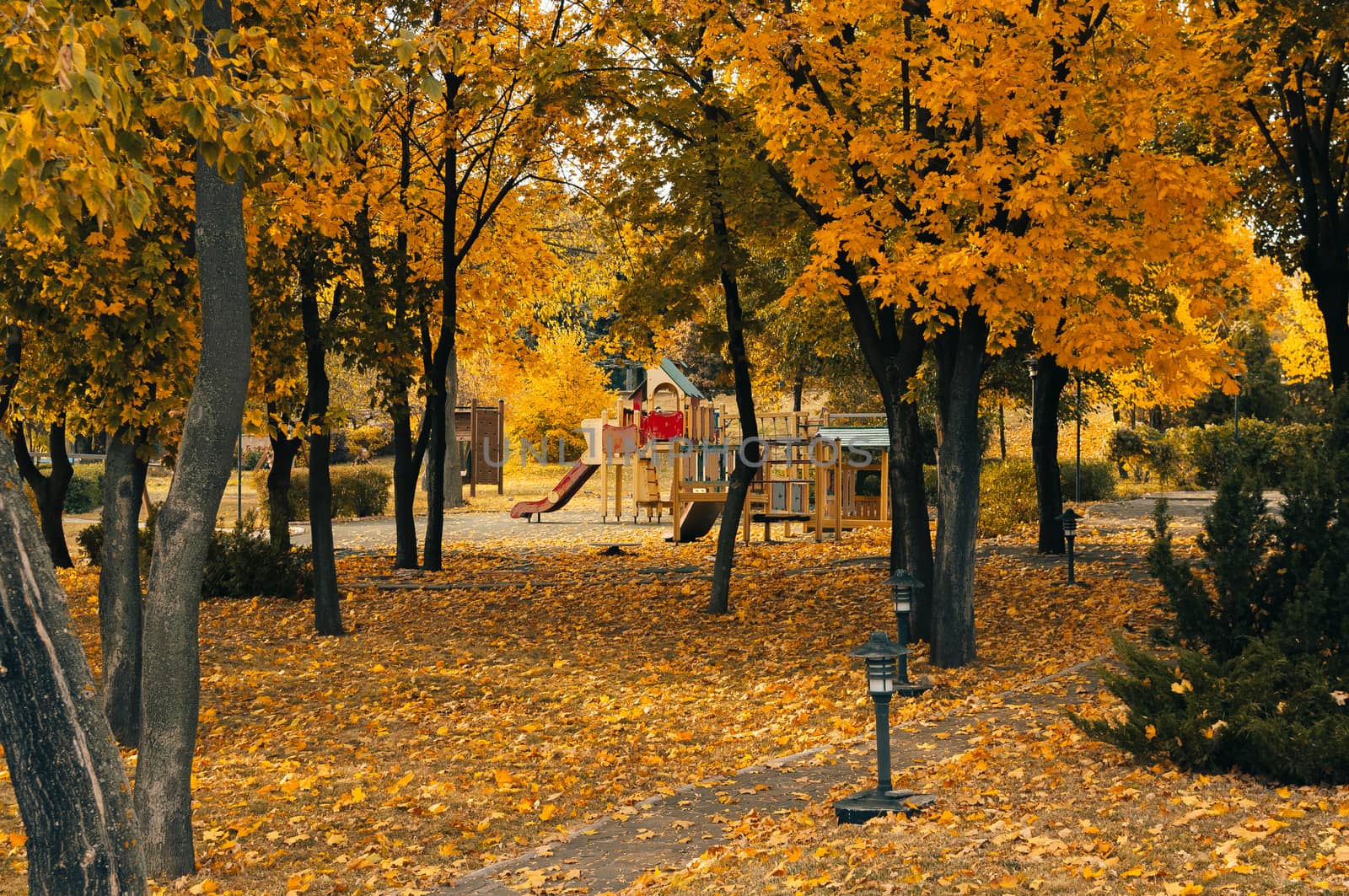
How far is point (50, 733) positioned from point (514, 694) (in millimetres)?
7590

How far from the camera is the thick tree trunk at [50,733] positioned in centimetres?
457

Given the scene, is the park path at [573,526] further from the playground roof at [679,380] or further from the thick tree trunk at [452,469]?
the playground roof at [679,380]

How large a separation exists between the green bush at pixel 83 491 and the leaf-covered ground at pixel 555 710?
1643 cm

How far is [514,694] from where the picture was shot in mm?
12078

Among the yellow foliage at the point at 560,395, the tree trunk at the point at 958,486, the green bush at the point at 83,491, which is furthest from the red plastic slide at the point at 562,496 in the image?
the tree trunk at the point at 958,486

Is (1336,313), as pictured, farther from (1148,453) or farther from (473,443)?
(473,443)

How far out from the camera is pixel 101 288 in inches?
368

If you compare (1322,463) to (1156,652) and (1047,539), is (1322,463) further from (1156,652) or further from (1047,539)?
(1047,539)

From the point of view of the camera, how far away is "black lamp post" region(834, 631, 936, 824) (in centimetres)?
712

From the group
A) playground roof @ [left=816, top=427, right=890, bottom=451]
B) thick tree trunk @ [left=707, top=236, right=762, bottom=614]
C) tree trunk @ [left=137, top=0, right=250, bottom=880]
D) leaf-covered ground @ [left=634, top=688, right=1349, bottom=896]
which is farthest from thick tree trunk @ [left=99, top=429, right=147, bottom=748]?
playground roof @ [left=816, top=427, right=890, bottom=451]

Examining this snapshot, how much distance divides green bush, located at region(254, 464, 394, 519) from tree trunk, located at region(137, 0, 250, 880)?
2279 centimetres

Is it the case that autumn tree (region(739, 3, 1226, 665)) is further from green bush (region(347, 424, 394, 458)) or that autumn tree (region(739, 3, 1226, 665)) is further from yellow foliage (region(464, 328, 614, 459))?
green bush (region(347, 424, 394, 458))

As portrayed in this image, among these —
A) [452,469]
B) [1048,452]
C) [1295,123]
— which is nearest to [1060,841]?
[1295,123]

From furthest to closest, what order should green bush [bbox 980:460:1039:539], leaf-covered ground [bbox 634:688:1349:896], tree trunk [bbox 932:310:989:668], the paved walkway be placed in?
green bush [bbox 980:460:1039:539] → tree trunk [bbox 932:310:989:668] → the paved walkway → leaf-covered ground [bbox 634:688:1349:896]
